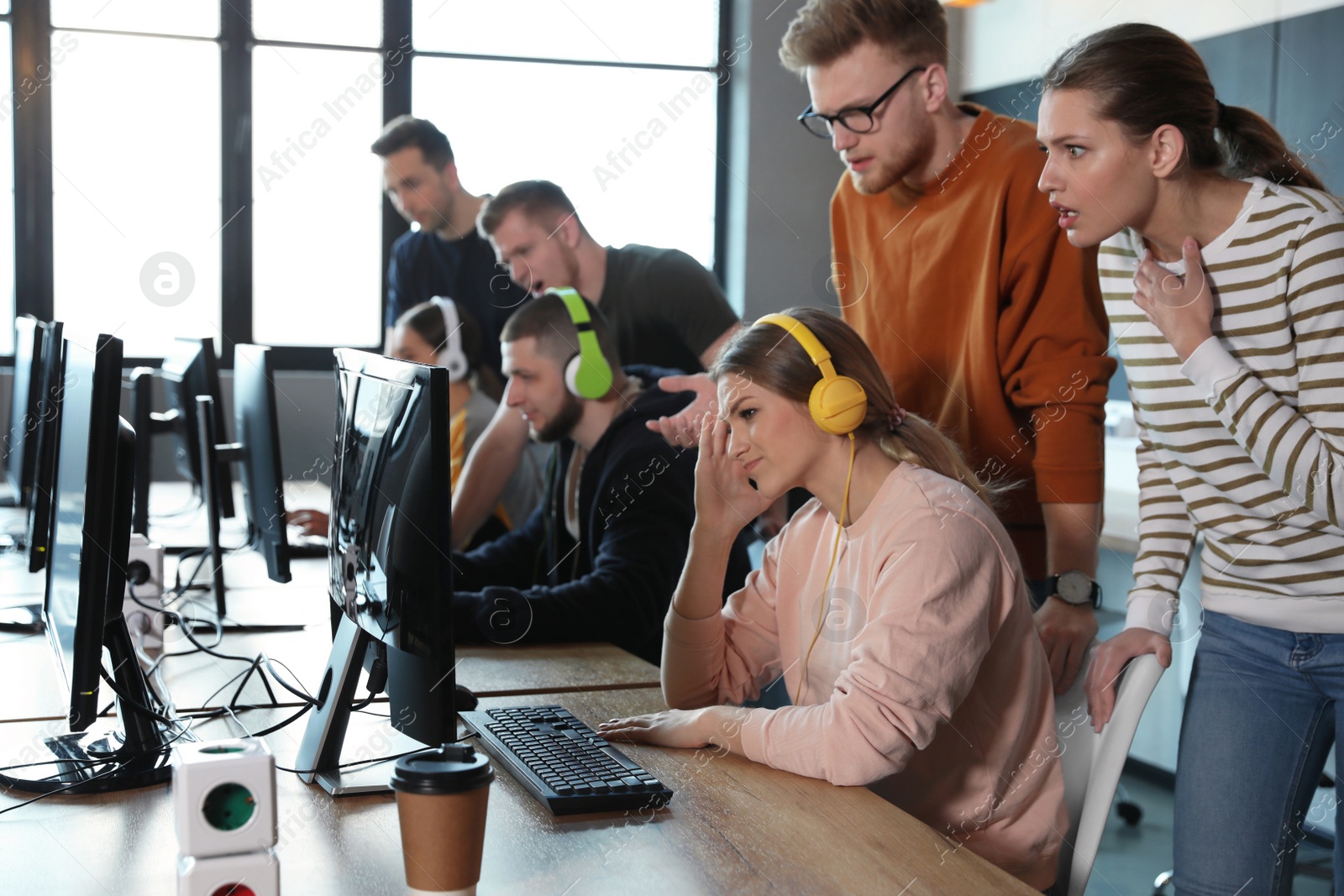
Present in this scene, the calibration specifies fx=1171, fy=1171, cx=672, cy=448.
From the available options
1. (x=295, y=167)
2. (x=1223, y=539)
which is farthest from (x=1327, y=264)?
(x=295, y=167)

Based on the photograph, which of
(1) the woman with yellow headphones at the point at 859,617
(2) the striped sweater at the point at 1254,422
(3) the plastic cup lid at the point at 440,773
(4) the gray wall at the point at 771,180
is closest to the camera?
(3) the plastic cup lid at the point at 440,773

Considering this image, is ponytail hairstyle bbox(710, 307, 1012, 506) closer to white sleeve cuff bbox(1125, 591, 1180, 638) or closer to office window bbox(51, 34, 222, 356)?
white sleeve cuff bbox(1125, 591, 1180, 638)

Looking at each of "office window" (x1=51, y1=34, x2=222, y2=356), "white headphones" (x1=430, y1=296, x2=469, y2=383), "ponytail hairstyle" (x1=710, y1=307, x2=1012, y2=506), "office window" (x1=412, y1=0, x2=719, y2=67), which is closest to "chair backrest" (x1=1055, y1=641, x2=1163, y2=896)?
"ponytail hairstyle" (x1=710, y1=307, x2=1012, y2=506)

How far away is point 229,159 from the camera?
14.6ft

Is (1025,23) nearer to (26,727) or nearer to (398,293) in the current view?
(398,293)

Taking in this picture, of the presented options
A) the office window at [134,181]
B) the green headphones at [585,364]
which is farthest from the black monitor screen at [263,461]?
the office window at [134,181]

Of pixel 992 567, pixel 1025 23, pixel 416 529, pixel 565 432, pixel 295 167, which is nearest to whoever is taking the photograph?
pixel 416 529

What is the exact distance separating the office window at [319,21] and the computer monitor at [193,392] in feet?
8.15

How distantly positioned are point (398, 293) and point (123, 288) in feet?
4.60

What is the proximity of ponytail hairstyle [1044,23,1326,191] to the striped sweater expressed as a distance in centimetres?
5

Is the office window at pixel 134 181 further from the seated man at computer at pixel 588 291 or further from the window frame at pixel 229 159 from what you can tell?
the seated man at computer at pixel 588 291

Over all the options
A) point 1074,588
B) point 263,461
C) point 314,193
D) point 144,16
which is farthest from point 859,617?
point 144,16

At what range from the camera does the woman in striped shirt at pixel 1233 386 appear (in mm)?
1299

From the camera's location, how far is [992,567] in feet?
4.06
